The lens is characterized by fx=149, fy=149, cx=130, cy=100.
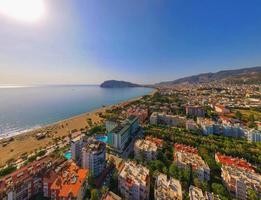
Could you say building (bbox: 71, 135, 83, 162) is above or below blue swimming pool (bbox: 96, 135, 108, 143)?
above

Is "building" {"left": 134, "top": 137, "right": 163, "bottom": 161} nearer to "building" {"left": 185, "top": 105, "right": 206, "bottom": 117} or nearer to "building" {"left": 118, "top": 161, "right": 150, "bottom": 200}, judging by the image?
"building" {"left": 118, "top": 161, "right": 150, "bottom": 200}

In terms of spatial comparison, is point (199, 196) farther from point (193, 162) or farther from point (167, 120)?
point (167, 120)

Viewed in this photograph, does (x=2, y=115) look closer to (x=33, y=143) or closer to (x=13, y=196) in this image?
(x=33, y=143)

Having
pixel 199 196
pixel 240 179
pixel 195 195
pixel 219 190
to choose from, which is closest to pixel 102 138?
pixel 195 195

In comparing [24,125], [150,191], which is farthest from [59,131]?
[150,191]

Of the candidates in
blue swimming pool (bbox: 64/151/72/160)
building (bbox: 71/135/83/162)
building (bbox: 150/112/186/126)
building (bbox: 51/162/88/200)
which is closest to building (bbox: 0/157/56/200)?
Answer: building (bbox: 51/162/88/200)

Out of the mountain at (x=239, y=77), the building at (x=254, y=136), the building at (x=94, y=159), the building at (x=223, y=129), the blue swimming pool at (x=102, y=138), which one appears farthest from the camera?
the mountain at (x=239, y=77)

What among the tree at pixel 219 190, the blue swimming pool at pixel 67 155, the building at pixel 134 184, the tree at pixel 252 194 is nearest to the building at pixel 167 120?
the blue swimming pool at pixel 67 155

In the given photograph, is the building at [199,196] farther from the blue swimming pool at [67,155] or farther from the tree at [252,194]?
the blue swimming pool at [67,155]
